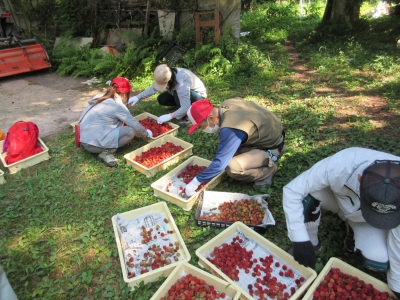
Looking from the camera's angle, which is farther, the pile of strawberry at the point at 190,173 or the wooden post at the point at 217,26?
the wooden post at the point at 217,26

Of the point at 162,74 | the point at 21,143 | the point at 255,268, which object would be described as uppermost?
the point at 162,74

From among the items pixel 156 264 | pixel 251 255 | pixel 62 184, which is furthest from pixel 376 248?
pixel 62 184

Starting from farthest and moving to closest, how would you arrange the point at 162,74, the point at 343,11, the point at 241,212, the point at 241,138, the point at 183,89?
the point at 343,11, the point at 183,89, the point at 162,74, the point at 241,212, the point at 241,138

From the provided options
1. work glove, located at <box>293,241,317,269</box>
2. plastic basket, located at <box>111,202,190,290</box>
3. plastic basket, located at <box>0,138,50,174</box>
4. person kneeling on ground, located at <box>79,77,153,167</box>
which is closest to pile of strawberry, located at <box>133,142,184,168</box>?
person kneeling on ground, located at <box>79,77,153,167</box>

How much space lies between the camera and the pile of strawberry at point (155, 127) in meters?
4.36

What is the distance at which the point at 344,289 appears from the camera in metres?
2.06

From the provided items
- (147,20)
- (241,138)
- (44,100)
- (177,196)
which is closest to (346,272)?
(241,138)

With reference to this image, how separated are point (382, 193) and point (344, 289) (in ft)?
3.14

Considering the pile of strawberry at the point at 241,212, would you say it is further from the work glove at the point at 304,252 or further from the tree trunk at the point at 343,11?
the tree trunk at the point at 343,11

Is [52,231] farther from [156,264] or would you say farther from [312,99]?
[312,99]

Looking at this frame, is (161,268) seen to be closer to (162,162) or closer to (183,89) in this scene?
(162,162)

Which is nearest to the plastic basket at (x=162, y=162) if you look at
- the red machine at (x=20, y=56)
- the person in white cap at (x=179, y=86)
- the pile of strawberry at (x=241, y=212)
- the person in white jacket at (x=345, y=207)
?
the person in white cap at (x=179, y=86)

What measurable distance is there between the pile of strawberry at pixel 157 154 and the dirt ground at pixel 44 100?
2030mm

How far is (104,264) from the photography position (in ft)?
8.34
